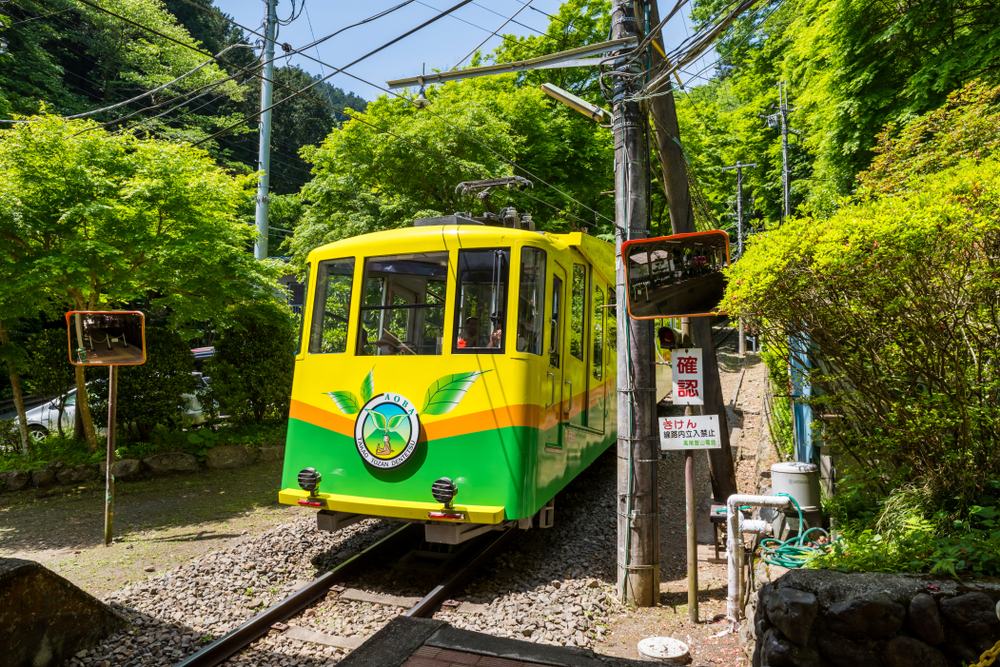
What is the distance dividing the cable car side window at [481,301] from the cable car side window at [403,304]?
0.21m

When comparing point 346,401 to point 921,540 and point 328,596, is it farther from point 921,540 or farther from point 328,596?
point 921,540

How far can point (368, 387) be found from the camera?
5.93 metres

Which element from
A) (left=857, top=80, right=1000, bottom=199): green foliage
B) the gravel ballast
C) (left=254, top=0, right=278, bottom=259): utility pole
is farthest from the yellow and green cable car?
(left=254, top=0, right=278, bottom=259): utility pole

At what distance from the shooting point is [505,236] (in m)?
5.80

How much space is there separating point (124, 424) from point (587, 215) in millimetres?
12605

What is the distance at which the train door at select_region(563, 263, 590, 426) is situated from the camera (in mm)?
6689

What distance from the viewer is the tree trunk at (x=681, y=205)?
23.7ft

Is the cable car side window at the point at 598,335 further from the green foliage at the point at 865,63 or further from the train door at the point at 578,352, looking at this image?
the green foliage at the point at 865,63

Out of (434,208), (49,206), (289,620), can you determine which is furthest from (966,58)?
(49,206)

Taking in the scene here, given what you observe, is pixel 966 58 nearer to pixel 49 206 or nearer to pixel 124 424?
pixel 49 206

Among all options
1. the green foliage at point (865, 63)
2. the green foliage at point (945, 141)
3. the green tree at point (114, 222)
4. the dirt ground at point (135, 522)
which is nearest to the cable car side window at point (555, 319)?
the green foliage at point (865, 63)

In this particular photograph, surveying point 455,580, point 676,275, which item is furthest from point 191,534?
point 676,275

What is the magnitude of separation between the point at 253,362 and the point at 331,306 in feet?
19.6

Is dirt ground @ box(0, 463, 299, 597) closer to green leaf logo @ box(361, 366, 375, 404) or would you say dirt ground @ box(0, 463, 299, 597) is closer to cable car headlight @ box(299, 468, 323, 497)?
cable car headlight @ box(299, 468, 323, 497)
